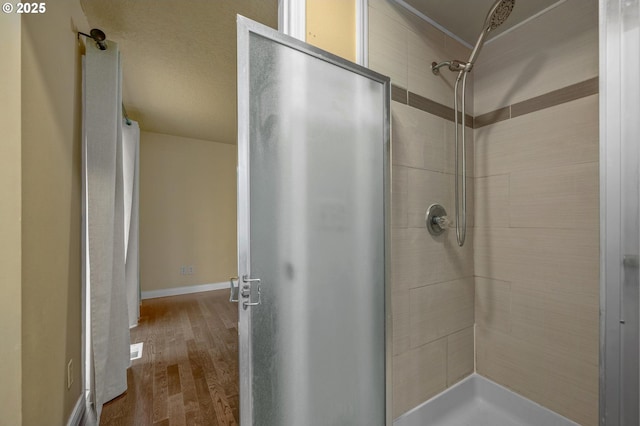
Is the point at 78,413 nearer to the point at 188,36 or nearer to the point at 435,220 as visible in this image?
the point at 435,220

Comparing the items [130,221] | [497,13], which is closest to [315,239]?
[497,13]

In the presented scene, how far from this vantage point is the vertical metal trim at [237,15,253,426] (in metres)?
0.88

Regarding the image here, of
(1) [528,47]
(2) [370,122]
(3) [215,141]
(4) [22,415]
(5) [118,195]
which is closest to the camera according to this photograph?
(4) [22,415]

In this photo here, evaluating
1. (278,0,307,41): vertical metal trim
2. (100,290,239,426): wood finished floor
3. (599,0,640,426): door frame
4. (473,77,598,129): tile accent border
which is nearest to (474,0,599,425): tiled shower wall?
(473,77,598,129): tile accent border

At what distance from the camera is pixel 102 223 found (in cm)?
162

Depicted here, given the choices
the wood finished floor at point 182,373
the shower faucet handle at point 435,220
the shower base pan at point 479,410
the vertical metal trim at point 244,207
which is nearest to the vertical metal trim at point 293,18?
the vertical metal trim at point 244,207

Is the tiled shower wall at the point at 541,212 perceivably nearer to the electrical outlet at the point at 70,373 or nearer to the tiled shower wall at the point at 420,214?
the tiled shower wall at the point at 420,214

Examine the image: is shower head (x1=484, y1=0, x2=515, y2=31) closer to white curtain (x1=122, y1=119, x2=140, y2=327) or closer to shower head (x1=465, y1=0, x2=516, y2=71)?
shower head (x1=465, y1=0, x2=516, y2=71)

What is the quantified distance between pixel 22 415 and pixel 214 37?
220cm

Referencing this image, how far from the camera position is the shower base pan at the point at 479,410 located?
1.42m

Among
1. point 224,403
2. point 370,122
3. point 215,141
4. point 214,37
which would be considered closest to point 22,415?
point 224,403

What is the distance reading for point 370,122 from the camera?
3.95ft

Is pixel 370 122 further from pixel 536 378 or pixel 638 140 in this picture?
pixel 536 378

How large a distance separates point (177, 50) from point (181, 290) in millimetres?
3328
